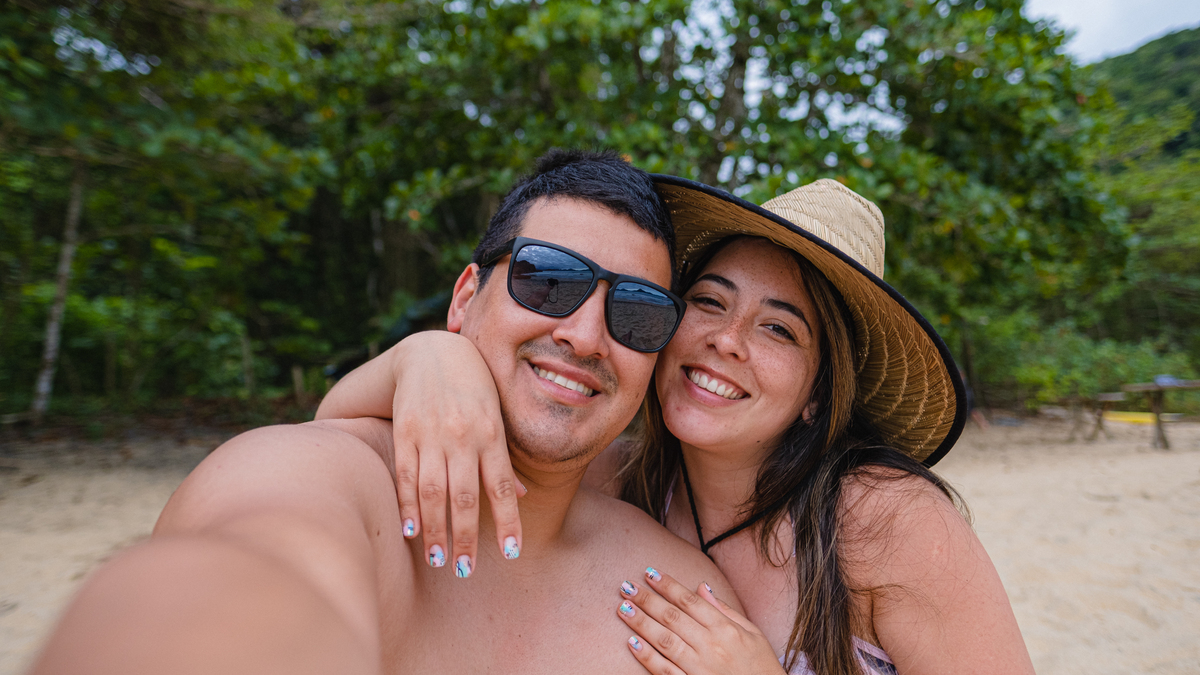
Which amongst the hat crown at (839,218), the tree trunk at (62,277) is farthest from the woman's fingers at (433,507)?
the tree trunk at (62,277)

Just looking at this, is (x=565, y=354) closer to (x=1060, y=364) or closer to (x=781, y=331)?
(x=781, y=331)

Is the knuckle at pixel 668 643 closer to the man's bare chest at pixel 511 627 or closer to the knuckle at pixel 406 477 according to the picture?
the man's bare chest at pixel 511 627

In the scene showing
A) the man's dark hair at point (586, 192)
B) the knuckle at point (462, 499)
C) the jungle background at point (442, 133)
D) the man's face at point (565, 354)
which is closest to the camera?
the knuckle at point (462, 499)

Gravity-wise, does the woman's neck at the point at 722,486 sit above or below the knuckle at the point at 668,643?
above

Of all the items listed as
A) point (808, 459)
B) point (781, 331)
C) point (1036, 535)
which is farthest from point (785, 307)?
point (1036, 535)

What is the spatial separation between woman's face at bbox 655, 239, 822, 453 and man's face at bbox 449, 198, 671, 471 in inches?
13.3

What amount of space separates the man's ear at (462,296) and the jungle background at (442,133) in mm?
3099

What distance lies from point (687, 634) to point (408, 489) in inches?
36.0

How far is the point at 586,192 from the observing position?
1.69m

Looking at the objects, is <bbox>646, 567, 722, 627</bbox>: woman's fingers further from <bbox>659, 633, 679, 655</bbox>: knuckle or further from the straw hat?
the straw hat

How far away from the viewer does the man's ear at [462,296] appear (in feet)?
5.78

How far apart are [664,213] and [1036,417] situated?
14.8 m

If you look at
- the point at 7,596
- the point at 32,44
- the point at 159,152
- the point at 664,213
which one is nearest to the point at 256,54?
the point at 32,44

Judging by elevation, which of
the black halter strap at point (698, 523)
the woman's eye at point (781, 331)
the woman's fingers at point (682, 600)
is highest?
the woman's eye at point (781, 331)
